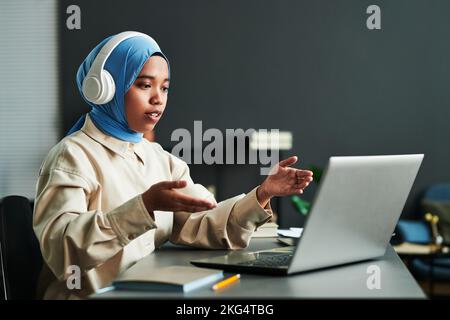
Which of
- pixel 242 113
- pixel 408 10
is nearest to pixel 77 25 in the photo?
pixel 242 113

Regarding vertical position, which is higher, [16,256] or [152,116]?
[152,116]

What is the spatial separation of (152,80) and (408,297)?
804 millimetres

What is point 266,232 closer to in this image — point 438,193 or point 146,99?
point 146,99

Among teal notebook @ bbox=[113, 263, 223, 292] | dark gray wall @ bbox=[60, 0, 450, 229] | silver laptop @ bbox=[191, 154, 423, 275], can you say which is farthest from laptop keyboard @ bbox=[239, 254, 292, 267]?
dark gray wall @ bbox=[60, 0, 450, 229]

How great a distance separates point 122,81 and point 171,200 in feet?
1.63

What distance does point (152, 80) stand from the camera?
4.82 feet

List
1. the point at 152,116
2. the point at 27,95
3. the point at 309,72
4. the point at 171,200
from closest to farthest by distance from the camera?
the point at 171,200
the point at 152,116
the point at 309,72
the point at 27,95

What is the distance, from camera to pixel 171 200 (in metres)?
1.03

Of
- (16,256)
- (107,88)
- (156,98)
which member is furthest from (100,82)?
(16,256)

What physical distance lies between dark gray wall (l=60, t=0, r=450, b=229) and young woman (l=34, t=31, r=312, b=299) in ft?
9.78

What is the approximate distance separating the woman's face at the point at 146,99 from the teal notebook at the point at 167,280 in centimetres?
51

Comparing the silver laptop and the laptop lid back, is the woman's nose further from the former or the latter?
the laptop lid back

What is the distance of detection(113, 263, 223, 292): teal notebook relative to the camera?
917 mm

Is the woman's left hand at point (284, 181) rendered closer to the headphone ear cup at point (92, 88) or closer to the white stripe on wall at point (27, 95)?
the headphone ear cup at point (92, 88)
